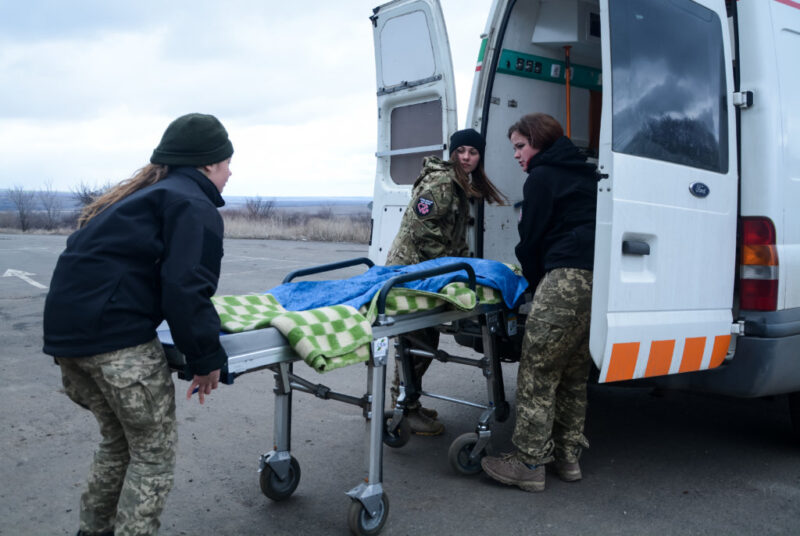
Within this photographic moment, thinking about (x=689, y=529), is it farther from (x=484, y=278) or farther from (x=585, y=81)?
(x=585, y=81)

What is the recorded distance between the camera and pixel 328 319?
290 cm

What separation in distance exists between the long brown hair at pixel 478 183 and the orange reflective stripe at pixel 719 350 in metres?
1.63

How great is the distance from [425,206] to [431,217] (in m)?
0.08

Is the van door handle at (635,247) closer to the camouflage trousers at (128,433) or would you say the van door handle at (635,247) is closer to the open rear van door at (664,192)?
the open rear van door at (664,192)

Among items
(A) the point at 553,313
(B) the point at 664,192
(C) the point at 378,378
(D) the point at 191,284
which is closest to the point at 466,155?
(A) the point at 553,313

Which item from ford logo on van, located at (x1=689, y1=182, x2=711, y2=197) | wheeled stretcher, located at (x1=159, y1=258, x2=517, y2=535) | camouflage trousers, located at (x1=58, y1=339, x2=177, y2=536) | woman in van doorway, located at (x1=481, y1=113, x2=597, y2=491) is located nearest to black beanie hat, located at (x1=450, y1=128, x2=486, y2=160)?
woman in van doorway, located at (x1=481, y1=113, x2=597, y2=491)

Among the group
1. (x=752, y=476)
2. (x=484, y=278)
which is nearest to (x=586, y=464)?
(x=752, y=476)

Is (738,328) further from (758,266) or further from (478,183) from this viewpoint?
(478,183)

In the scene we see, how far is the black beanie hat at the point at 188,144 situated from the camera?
8.63 ft

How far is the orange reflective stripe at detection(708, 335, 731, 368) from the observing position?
352cm

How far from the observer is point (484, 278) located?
377cm

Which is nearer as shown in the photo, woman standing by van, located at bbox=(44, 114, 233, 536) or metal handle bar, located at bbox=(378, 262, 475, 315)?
woman standing by van, located at bbox=(44, 114, 233, 536)

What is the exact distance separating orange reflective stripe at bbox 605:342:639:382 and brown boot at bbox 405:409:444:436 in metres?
1.56

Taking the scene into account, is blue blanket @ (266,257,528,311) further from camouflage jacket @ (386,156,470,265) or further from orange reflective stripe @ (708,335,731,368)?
orange reflective stripe @ (708,335,731,368)
